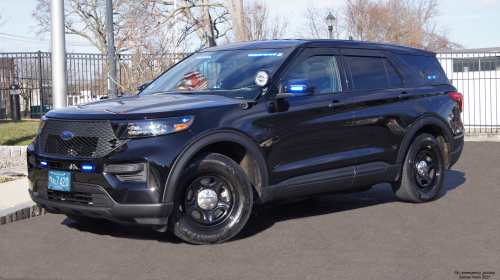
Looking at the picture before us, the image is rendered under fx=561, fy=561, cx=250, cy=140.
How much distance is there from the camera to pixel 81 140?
15.5ft

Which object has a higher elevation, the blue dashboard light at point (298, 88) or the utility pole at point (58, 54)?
the utility pole at point (58, 54)

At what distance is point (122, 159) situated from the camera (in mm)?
4520

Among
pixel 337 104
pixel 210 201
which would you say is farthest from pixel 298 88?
pixel 210 201

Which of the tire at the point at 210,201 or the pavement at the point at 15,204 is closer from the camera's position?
the tire at the point at 210,201

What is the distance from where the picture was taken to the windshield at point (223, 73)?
18.3ft

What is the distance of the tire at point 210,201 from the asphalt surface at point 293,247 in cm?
15

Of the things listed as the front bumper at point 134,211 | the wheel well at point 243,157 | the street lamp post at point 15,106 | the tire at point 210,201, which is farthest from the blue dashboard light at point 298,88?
the street lamp post at point 15,106

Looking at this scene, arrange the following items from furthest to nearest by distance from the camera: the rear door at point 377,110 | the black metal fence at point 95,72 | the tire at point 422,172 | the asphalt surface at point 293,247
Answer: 1. the black metal fence at point 95,72
2. the tire at point 422,172
3. the rear door at point 377,110
4. the asphalt surface at point 293,247

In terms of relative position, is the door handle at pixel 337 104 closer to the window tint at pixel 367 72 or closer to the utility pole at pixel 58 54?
the window tint at pixel 367 72

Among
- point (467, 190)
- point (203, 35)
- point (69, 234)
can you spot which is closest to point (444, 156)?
point (467, 190)

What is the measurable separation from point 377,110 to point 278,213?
163 cm

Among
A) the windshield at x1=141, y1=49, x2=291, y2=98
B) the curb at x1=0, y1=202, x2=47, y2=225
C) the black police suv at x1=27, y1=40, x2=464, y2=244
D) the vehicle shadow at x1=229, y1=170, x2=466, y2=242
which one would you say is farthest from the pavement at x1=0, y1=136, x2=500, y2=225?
the vehicle shadow at x1=229, y1=170, x2=466, y2=242

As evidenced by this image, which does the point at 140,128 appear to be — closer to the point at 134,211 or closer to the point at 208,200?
the point at 134,211

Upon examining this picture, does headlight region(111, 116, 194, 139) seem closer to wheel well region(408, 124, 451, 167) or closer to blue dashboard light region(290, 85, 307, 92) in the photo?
blue dashboard light region(290, 85, 307, 92)
